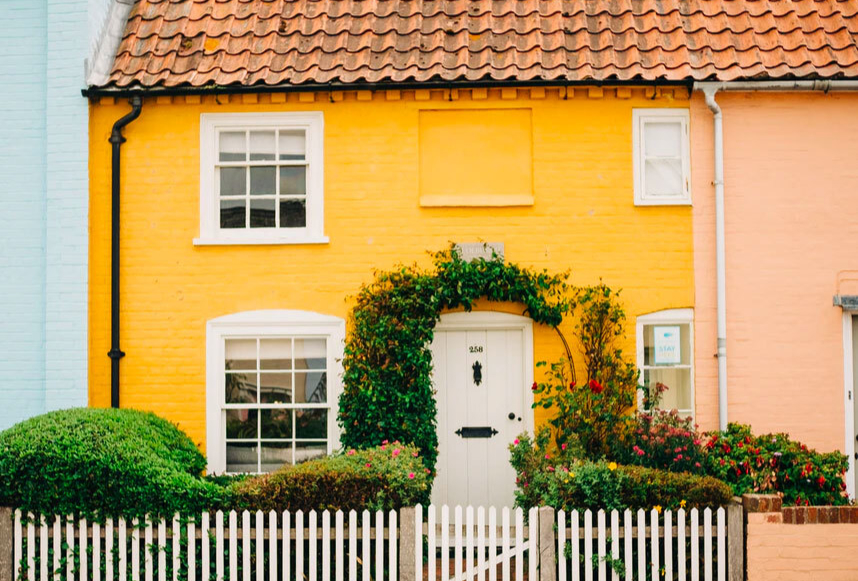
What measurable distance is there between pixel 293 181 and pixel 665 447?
209 inches

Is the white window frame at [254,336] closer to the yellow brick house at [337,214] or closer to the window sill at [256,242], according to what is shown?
the yellow brick house at [337,214]

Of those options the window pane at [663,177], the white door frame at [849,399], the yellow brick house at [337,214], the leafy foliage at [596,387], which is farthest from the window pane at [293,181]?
the white door frame at [849,399]

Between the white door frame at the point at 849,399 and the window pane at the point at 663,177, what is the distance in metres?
2.45

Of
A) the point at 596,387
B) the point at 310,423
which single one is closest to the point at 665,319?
the point at 596,387

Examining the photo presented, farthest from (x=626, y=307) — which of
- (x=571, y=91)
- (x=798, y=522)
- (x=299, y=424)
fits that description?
(x=299, y=424)

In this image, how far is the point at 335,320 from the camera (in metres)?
10.8

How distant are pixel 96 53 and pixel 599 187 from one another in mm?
6262

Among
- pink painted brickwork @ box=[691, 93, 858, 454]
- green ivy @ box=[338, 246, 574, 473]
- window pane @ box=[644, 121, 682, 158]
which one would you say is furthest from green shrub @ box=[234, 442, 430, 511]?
window pane @ box=[644, 121, 682, 158]

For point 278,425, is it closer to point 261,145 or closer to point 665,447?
point 261,145

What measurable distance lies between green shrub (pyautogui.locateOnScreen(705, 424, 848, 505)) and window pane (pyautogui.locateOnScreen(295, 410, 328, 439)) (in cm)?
440

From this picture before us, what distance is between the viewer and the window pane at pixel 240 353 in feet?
35.9

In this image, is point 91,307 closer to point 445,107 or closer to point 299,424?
point 299,424

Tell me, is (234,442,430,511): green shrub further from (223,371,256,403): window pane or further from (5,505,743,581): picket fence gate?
(223,371,256,403): window pane

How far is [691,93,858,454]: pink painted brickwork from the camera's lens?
1055 cm
